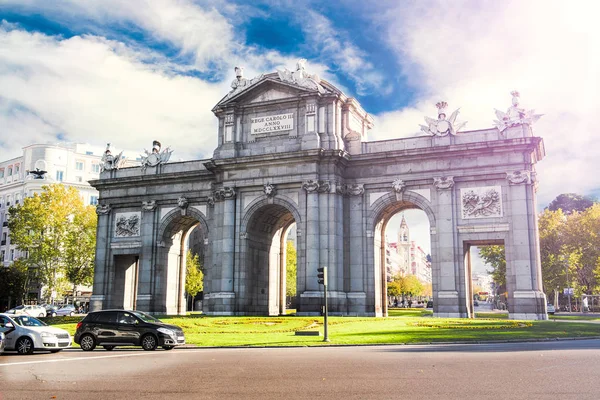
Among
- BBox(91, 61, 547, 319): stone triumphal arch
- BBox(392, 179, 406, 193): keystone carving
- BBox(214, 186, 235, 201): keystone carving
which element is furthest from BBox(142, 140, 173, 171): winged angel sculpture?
BBox(392, 179, 406, 193): keystone carving

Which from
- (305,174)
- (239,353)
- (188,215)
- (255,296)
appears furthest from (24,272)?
(239,353)

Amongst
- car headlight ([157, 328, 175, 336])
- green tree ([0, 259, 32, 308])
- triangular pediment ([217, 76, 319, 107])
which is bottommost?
car headlight ([157, 328, 175, 336])

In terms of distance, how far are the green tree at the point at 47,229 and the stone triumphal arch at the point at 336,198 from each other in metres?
23.4

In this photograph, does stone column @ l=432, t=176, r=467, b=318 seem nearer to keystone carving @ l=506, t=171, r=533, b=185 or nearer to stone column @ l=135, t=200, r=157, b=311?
keystone carving @ l=506, t=171, r=533, b=185

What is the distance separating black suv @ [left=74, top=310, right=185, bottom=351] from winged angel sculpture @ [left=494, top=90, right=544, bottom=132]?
3060 centimetres

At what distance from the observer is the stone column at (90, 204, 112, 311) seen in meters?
56.9

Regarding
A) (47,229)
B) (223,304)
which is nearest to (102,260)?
(223,304)

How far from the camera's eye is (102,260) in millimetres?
57844

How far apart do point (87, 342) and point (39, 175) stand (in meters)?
79.7

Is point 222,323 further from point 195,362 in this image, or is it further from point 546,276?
point 546,276

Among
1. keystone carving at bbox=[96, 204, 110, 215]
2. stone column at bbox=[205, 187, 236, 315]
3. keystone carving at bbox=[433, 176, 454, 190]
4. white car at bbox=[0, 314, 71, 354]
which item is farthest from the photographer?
keystone carving at bbox=[96, 204, 110, 215]

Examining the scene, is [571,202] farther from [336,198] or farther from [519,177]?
[336,198]

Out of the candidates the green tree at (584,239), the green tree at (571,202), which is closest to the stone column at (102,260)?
the green tree at (584,239)

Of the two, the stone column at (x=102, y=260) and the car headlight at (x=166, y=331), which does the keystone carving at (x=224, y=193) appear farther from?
the car headlight at (x=166, y=331)
